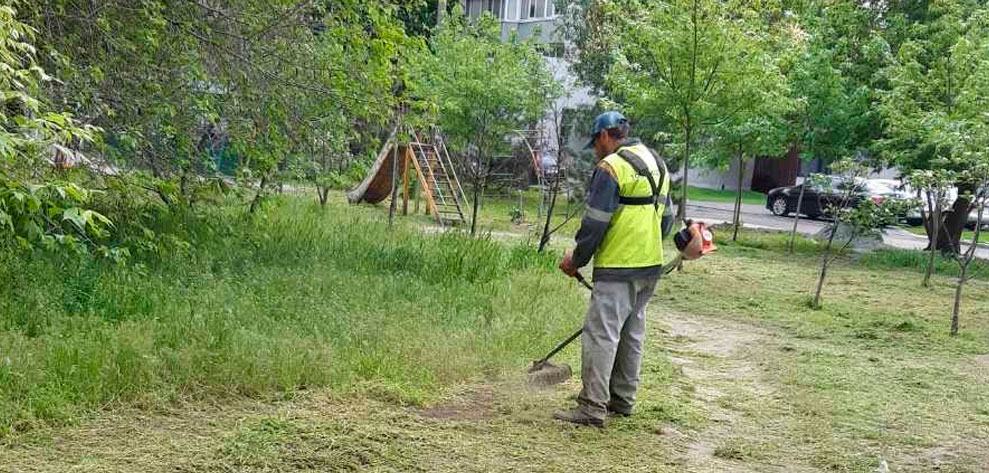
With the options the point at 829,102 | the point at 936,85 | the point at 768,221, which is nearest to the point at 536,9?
the point at 768,221

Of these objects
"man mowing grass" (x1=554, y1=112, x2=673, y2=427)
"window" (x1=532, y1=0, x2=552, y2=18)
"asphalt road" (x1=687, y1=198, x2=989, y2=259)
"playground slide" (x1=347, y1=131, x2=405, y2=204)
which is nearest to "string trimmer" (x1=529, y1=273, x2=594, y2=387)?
"man mowing grass" (x1=554, y1=112, x2=673, y2=427)

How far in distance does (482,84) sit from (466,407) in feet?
40.9

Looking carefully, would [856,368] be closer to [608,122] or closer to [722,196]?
[608,122]

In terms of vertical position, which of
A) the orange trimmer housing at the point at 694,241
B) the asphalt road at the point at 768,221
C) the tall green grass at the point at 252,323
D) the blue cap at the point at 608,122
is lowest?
the asphalt road at the point at 768,221

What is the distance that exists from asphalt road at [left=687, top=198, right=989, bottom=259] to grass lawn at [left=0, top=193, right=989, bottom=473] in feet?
49.7

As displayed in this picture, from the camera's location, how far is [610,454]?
5012mm

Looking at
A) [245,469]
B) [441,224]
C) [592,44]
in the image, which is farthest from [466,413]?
[592,44]

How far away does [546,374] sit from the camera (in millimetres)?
6316

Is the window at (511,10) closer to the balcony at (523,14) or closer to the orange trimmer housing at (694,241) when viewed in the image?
the balcony at (523,14)

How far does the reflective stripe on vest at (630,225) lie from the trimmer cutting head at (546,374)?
1153 millimetres

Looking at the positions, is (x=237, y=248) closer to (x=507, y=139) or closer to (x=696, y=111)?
(x=696, y=111)

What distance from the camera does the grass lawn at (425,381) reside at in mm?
4695

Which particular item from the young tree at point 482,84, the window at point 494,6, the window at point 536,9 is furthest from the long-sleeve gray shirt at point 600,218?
the window at point 494,6

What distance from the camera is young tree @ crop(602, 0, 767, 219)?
43.1ft
